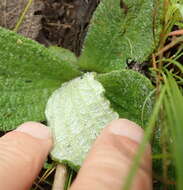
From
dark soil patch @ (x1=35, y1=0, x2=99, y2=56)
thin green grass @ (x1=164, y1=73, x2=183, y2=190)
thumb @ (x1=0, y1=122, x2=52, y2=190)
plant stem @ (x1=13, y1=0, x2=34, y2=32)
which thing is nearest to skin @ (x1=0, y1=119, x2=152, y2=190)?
thumb @ (x1=0, y1=122, x2=52, y2=190)

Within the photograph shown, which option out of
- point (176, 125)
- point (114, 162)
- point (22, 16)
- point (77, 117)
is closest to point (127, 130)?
point (114, 162)

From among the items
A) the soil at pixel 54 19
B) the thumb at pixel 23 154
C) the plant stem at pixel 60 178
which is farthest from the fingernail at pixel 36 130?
the soil at pixel 54 19

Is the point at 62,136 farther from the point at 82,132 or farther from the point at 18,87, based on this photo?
the point at 18,87

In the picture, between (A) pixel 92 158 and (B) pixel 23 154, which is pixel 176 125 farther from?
(B) pixel 23 154

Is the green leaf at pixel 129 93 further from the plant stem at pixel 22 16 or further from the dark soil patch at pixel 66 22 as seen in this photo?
the plant stem at pixel 22 16

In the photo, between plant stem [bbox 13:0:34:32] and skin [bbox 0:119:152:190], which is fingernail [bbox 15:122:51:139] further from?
plant stem [bbox 13:0:34:32]
